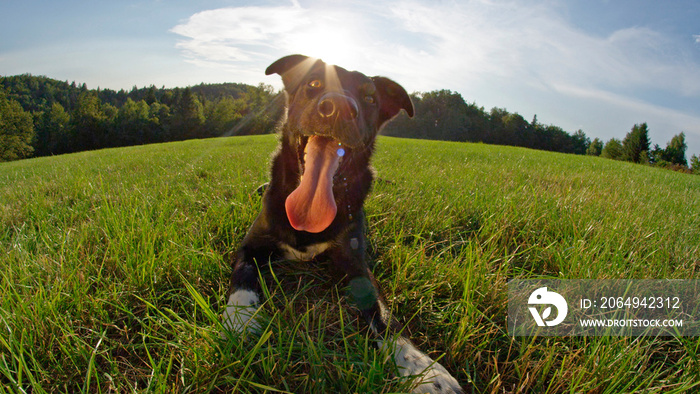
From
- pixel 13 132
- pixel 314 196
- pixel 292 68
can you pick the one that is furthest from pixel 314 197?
pixel 13 132

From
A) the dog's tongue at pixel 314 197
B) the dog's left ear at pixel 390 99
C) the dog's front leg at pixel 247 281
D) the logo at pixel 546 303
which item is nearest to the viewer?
the dog's front leg at pixel 247 281

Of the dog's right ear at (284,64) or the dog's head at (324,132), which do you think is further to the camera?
the dog's right ear at (284,64)

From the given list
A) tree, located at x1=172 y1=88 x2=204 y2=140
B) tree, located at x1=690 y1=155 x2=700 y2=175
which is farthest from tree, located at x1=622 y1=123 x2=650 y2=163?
tree, located at x1=172 y1=88 x2=204 y2=140

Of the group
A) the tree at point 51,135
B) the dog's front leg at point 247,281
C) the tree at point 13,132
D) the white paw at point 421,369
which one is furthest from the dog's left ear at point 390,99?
the tree at point 51,135

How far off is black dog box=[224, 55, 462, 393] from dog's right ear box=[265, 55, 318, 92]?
0.21 meters

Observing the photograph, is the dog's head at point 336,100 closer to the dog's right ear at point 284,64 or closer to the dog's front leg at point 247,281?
the dog's right ear at point 284,64

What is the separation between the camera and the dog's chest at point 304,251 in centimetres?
240

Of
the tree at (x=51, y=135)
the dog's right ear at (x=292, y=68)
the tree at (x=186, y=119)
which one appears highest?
the tree at (x=186, y=119)

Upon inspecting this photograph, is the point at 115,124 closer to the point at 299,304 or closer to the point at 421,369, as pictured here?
the point at 299,304

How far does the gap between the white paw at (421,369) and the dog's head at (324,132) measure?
3.18 ft

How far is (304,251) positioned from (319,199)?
42cm

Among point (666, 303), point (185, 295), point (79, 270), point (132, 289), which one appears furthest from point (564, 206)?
point (79, 270)

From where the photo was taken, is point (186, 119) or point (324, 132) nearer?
point (324, 132)

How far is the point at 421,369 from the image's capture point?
5.20 feet
